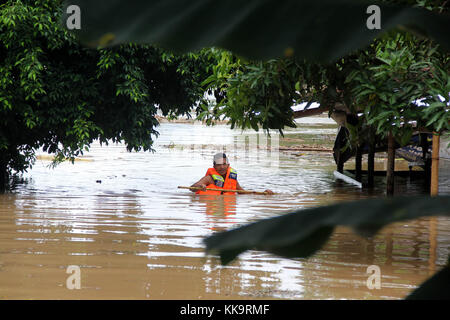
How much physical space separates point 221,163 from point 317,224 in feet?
36.3

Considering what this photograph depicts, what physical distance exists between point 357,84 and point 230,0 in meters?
5.71

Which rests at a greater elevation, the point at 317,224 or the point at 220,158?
the point at 317,224

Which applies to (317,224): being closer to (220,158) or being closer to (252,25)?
(252,25)

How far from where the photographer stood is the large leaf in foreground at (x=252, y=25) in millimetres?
699

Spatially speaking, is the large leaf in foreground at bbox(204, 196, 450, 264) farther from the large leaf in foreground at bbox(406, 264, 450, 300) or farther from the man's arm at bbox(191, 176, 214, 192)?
the man's arm at bbox(191, 176, 214, 192)

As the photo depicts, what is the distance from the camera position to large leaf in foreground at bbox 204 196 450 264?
619mm

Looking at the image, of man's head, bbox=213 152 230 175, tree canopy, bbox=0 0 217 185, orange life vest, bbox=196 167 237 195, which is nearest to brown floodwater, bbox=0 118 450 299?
orange life vest, bbox=196 167 237 195

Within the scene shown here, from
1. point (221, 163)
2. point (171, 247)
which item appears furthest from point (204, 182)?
point (171, 247)

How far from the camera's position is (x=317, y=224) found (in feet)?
2.13

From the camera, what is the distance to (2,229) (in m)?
7.61

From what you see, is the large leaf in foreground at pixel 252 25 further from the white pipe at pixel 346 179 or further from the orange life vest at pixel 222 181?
the white pipe at pixel 346 179

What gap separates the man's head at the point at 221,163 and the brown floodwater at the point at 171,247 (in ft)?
2.26

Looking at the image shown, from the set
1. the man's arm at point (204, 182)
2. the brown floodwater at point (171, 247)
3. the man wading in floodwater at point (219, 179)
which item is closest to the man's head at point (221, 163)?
the man wading in floodwater at point (219, 179)

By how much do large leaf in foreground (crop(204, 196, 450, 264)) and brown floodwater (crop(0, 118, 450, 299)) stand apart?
0.15 feet
